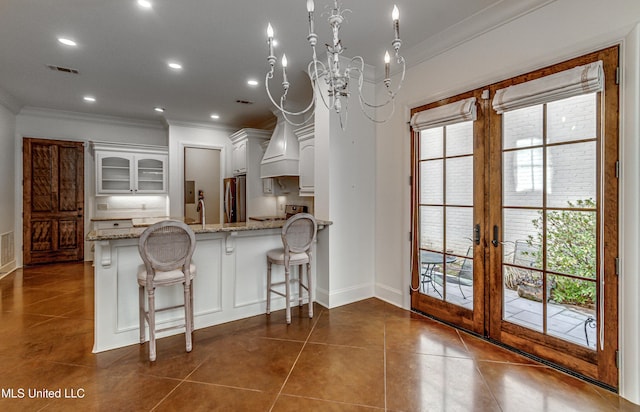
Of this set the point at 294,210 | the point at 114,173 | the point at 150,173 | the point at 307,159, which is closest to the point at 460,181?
the point at 307,159

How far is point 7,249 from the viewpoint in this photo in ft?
16.8

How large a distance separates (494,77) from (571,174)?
3.47 feet

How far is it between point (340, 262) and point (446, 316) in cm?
129

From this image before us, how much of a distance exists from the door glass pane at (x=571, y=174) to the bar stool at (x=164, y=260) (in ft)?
9.44

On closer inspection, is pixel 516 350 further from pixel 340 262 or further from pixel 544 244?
pixel 340 262

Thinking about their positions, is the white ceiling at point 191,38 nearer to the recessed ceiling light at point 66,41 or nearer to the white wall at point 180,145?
the recessed ceiling light at point 66,41

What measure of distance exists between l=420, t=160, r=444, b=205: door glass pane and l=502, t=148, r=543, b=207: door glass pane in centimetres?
66

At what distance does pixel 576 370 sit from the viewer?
88.4 inches

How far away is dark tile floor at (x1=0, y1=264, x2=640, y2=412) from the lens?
197cm

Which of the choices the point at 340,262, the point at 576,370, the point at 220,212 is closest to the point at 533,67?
the point at 576,370

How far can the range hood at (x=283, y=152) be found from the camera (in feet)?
15.9

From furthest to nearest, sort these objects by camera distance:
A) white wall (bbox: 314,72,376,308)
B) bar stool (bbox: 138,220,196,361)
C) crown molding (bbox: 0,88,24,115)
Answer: crown molding (bbox: 0,88,24,115)
white wall (bbox: 314,72,376,308)
bar stool (bbox: 138,220,196,361)

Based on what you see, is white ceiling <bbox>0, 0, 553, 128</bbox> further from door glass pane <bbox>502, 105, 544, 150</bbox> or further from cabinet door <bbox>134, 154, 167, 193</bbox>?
cabinet door <bbox>134, 154, 167, 193</bbox>

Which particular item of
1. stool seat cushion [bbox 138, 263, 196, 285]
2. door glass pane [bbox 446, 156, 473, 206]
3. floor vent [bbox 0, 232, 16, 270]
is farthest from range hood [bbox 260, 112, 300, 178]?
floor vent [bbox 0, 232, 16, 270]
